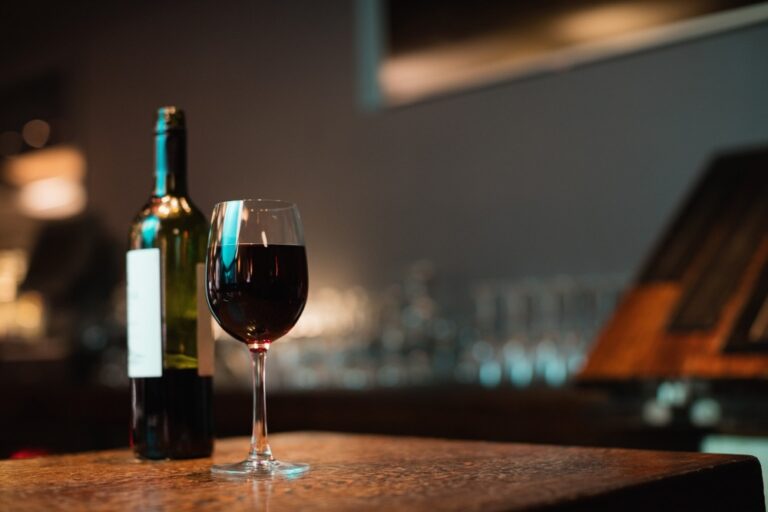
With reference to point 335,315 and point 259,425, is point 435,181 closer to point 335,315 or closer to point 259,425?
point 335,315

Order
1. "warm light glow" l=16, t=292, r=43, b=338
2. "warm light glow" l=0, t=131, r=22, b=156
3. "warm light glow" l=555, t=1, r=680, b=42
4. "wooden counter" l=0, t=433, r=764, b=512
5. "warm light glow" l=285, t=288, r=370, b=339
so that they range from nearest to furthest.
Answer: "wooden counter" l=0, t=433, r=764, b=512
"warm light glow" l=555, t=1, r=680, b=42
"warm light glow" l=285, t=288, r=370, b=339
"warm light glow" l=16, t=292, r=43, b=338
"warm light glow" l=0, t=131, r=22, b=156

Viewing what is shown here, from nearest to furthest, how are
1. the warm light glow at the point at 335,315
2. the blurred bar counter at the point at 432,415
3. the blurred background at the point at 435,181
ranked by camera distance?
the blurred bar counter at the point at 432,415, the blurred background at the point at 435,181, the warm light glow at the point at 335,315

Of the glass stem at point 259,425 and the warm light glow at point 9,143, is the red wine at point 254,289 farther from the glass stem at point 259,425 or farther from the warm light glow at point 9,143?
the warm light glow at point 9,143

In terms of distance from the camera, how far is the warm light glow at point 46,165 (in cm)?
573

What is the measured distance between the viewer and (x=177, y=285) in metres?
1.15

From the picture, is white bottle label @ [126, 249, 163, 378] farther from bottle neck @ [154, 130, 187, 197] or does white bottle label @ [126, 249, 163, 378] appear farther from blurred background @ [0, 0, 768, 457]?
blurred background @ [0, 0, 768, 457]

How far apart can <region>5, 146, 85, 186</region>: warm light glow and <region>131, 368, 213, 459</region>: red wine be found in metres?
4.77

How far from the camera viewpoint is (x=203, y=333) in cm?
116

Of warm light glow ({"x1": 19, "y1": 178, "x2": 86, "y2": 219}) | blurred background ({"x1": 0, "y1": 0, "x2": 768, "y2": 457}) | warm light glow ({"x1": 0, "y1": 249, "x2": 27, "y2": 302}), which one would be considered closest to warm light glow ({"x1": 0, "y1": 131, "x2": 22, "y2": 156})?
warm light glow ({"x1": 19, "y1": 178, "x2": 86, "y2": 219})

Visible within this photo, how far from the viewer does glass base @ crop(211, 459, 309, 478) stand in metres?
0.91

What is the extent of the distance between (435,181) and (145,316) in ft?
8.92

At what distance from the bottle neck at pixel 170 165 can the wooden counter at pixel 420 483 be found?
0.31 meters

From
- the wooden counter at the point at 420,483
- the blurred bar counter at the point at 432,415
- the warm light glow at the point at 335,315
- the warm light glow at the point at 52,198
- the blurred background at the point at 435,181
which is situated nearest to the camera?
the wooden counter at the point at 420,483

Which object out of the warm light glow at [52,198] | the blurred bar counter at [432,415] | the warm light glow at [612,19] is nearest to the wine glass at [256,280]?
the blurred bar counter at [432,415]
